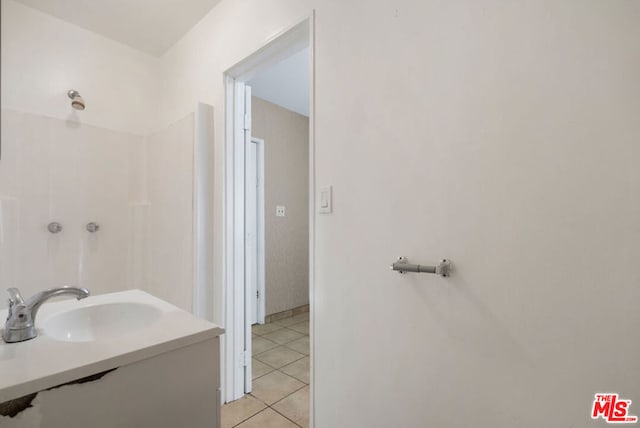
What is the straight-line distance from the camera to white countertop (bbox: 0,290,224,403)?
592 mm

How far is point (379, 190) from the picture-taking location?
1090 mm

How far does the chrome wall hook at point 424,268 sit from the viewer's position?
911mm

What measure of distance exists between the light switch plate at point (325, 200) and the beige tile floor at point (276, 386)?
1.22 meters

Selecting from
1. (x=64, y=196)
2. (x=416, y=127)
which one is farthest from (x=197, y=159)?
(x=416, y=127)

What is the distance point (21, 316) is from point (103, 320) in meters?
0.33

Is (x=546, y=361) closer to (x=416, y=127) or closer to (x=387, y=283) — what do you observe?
(x=387, y=283)

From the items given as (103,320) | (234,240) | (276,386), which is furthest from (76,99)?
(276,386)

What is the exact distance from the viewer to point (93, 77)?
1732 millimetres

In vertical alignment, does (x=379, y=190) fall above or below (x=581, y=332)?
above

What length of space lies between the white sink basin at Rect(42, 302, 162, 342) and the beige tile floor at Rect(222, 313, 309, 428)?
934 millimetres

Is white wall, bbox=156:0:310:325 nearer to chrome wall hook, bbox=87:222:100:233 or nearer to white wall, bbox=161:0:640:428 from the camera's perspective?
white wall, bbox=161:0:640:428

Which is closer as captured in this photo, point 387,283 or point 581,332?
point 581,332

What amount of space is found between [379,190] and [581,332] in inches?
26.8

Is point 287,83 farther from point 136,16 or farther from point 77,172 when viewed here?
point 77,172
